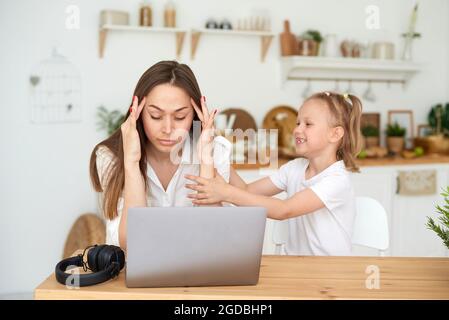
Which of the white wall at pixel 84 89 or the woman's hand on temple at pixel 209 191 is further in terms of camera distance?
the white wall at pixel 84 89

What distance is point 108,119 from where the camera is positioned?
11.2 ft

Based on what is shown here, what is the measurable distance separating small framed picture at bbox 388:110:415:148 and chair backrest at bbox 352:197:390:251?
2.31m

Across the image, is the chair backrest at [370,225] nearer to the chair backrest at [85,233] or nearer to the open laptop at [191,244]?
the open laptop at [191,244]

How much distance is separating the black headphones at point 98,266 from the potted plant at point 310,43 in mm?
2663

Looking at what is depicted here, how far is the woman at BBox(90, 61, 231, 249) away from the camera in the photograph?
1.57m

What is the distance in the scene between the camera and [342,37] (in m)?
3.90

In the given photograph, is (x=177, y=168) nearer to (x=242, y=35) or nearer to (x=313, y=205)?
(x=313, y=205)

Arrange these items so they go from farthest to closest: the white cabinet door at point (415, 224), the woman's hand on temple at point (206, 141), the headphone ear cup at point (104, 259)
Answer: the white cabinet door at point (415, 224) → the woman's hand on temple at point (206, 141) → the headphone ear cup at point (104, 259)

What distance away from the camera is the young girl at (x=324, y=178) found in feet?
5.78

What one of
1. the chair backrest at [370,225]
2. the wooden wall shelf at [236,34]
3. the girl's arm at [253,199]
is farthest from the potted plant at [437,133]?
the girl's arm at [253,199]

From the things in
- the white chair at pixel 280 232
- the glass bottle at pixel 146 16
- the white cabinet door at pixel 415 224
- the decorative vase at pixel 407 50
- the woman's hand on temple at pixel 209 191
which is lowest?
the white cabinet door at pixel 415 224

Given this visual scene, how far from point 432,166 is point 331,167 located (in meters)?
2.01

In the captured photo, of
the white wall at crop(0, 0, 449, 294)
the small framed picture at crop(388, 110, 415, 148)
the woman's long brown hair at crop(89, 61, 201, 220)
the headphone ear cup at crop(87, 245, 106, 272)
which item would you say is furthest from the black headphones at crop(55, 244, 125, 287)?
the small framed picture at crop(388, 110, 415, 148)
